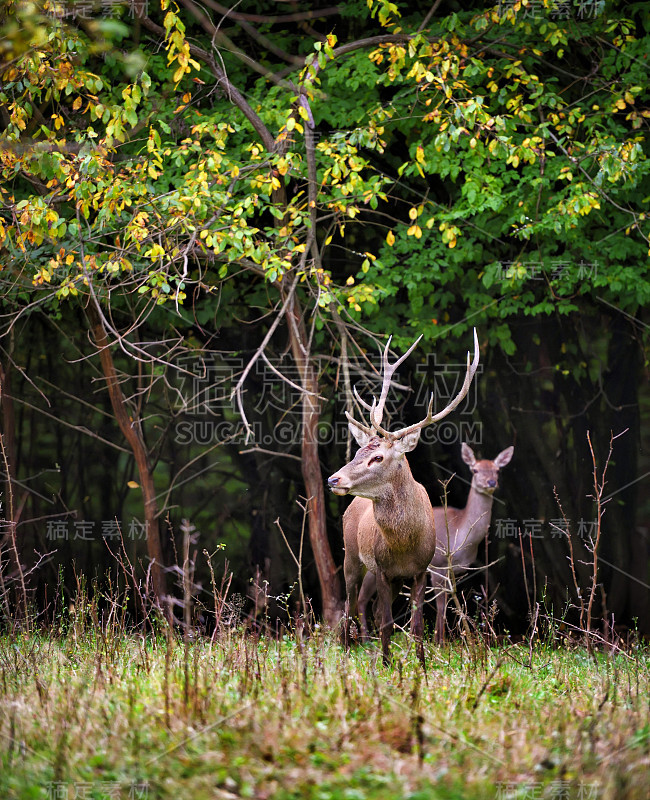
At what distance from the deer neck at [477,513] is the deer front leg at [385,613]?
2214 millimetres

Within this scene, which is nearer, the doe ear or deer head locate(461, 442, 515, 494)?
deer head locate(461, 442, 515, 494)

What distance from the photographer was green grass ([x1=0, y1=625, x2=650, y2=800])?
10.6 feet

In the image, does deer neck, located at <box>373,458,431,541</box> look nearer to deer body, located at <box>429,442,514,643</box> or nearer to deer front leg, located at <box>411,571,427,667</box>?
deer front leg, located at <box>411,571,427,667</box>

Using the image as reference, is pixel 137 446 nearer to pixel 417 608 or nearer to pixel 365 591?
pixel 365 591

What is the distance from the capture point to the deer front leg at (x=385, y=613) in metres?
5.95

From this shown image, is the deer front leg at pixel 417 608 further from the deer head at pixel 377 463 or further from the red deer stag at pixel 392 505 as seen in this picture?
the deer head at pixel 377 463

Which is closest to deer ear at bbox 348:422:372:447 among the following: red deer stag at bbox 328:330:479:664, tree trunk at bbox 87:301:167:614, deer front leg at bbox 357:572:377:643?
red deer stag at bbox 328:330:479:664

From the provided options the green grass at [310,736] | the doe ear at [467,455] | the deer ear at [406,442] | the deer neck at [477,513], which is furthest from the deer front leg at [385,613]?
the doe ear at [467,455]

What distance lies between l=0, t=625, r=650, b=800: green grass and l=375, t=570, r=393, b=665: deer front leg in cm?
101

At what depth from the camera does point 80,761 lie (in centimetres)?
348

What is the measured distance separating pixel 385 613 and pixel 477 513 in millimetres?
2676

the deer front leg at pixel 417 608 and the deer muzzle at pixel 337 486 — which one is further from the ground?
the deer muzzle at pixel 337 486

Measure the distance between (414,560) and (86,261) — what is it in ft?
11.4

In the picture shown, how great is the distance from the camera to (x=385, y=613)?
6.24 m
